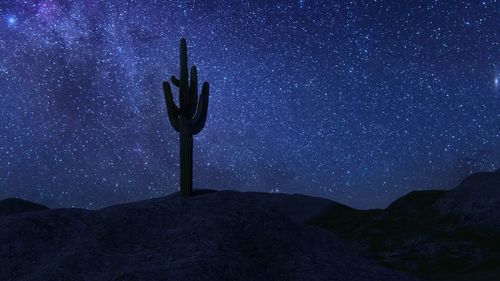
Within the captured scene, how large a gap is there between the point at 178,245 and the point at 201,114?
216 inches

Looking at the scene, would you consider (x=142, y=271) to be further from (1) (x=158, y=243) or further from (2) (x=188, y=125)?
(2) (x=188, y=125)

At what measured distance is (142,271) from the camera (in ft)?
32.3

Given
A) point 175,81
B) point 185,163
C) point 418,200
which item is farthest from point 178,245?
point 418,200

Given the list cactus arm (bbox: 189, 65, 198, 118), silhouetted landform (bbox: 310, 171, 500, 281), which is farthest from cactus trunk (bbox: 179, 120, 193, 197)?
silhouetted landform (bbox: 310, 171, 500, 281)

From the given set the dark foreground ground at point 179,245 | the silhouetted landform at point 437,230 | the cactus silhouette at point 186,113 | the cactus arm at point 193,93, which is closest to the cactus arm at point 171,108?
the cactus silhouette at point 186,113

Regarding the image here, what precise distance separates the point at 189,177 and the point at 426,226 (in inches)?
855

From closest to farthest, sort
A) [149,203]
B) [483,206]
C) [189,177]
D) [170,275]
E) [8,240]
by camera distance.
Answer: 1. [170,275]
2. [8,240]
3. [149,203]
4. [189,177]
5. [483,206]

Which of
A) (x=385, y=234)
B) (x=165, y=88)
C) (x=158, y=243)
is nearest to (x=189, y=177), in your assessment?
(x=165, y=88)

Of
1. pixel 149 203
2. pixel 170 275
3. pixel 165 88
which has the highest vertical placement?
pixel 165 88

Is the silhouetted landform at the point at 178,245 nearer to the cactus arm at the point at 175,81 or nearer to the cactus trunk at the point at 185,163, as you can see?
the cactus trunk at the point at 185,163

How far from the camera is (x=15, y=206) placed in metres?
40.5

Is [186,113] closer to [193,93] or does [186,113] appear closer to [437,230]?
[193,93]

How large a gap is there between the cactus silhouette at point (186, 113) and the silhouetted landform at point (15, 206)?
2759 centimetres

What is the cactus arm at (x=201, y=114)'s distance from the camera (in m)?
15.6
